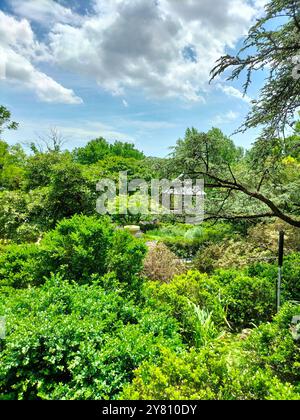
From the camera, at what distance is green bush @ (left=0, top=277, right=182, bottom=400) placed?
6.91ft

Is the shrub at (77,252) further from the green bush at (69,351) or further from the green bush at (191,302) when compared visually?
the green bush at (69,351)

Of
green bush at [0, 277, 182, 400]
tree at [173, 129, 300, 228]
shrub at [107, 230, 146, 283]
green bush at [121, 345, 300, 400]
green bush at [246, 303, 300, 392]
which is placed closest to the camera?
green bush at [121, 345, 300, 400]

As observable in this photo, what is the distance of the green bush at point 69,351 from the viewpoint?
2.11 metres

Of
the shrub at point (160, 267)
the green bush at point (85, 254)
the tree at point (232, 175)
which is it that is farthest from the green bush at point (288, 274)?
the green bush at point (85, 254)

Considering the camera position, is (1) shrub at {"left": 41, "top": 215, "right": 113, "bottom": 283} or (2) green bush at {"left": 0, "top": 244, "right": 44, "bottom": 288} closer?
(1) shrub at {"left": 41, "top": 215, "right": 113, "bottom": 283}

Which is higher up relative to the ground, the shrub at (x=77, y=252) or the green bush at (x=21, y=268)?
the shrub at (x=77, y=252)

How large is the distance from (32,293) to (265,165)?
14.9 ft

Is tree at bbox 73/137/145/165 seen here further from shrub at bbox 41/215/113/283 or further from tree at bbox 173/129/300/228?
shrub at bbox 41/215/113/283

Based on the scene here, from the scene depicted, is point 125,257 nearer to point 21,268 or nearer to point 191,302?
point 191,302

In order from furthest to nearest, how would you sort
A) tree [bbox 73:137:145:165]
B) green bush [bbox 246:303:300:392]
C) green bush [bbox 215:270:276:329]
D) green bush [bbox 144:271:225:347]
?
tree [bbox 73:137:145:165], green bush [bbox 215:270:276:329], green bush [bbox 144:271:225:347], green bush [bbox 246:303:300:392]

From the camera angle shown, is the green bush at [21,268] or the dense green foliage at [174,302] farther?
the green bush at [21,268]

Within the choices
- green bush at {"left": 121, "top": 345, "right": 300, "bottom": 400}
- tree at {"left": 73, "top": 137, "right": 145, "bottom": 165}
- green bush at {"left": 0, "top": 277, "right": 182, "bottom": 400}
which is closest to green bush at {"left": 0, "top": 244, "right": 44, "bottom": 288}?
Answer: green bush at {"left": 0, "top": 277, "right": 182, "bottom": 400}
